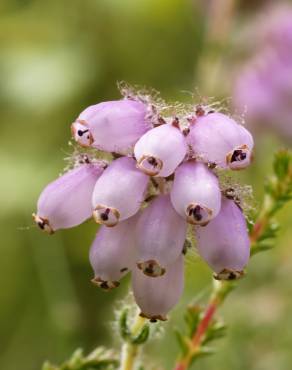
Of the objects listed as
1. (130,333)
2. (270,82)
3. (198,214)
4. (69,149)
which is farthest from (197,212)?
(69,149)

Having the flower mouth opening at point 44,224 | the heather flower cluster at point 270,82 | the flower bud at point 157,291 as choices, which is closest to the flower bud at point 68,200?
the flower mouth opening at point 44,224

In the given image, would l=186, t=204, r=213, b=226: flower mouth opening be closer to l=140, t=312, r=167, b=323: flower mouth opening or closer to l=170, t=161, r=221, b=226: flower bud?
l=170, t=161, r=221, b=226: flower bud

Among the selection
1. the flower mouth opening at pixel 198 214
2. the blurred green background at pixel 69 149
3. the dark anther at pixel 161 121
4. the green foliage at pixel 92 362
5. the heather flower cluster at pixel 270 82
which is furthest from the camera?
the heather flower cluster at pixel 270 82

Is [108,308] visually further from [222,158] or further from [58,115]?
[222,158]

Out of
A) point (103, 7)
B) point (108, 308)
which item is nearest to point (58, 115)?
point (103, 7)

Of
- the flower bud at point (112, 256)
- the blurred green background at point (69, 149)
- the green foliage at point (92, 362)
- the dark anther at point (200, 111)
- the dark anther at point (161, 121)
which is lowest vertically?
the blurred green background at point (69, 149)

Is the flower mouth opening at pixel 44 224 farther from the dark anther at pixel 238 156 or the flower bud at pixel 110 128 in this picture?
the dark anther at pixel 238 156

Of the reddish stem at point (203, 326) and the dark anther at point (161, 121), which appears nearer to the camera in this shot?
the dark anther at point (161, 121)

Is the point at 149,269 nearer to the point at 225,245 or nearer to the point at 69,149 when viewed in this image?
the point at 225,245
